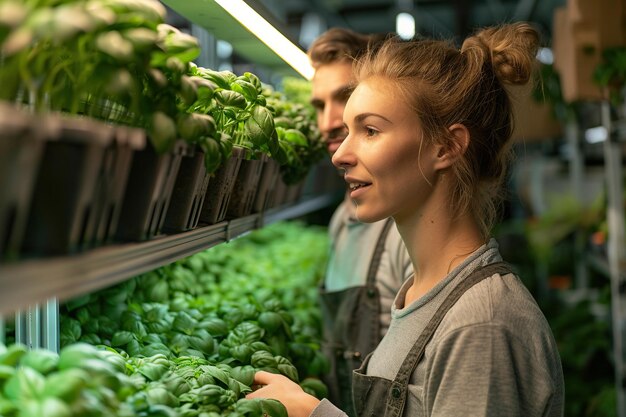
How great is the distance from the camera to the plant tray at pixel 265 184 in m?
1.93

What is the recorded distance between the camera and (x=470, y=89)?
155 centimetres

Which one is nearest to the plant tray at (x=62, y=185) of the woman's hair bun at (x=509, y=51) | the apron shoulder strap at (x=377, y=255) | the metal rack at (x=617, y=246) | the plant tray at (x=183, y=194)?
the plant tray at (x=183, y=194)

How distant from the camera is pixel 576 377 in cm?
444

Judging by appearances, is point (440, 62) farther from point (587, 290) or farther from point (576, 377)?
point (587, 290)

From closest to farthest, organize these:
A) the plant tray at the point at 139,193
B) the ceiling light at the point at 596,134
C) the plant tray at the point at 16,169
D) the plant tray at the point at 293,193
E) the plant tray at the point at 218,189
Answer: the plant tray at the point at 16,169 → the plant tray at the point at 139,193 → the plant tray at the point at 218,189 → the plant tray at the point at 293,193 → the ceiling light at the point at 596,134

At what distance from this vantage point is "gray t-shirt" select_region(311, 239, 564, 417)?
4.12ft

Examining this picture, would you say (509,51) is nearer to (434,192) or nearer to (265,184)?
(434,192)

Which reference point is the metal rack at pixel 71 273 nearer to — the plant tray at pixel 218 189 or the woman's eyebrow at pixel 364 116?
the plant tray at pixel 218 189

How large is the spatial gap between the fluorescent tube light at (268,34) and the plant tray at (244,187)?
0.37 meters

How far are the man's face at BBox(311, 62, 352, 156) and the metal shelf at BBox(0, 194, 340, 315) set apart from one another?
1.02 m

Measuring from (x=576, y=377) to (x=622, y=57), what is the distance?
2.27 metres

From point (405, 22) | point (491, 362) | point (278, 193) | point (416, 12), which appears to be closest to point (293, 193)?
point (278, 193)

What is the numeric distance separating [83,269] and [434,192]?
919 millimetres

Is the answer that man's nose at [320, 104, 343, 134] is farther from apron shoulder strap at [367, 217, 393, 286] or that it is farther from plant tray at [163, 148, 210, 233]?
plant tray at [163, 148, 210, 233]
